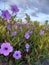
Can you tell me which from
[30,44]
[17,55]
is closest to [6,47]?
[17,55]

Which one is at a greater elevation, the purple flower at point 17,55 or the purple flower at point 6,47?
the purple flower at point 6,47

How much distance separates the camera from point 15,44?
175 centimetres

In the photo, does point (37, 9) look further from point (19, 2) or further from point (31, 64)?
point (31, 64)

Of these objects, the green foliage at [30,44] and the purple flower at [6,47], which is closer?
the purple flower at [6,47]

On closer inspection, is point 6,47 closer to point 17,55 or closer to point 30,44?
point 17,55

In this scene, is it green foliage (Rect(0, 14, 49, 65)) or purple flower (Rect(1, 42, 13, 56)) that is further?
green foliage (Rect(0, 14, 49, 65))

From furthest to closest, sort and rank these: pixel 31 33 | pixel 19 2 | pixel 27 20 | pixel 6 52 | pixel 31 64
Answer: pixel 19 2, pixel 27 20, pixel 31 33, pixel 31 64, pixel 6 52

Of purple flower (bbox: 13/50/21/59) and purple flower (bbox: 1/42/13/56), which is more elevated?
purple flower (bbox: 1/42/13/56)

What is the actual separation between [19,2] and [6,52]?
1.96 metres

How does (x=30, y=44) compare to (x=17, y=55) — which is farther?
(x=30, y=44)

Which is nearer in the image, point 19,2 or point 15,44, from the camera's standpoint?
point 15,44

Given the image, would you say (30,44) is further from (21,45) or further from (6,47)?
(6,47)

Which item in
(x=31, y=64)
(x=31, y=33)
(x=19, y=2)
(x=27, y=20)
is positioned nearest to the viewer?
(x=31, y=64)

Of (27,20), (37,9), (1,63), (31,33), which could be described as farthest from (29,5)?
(1,63)
